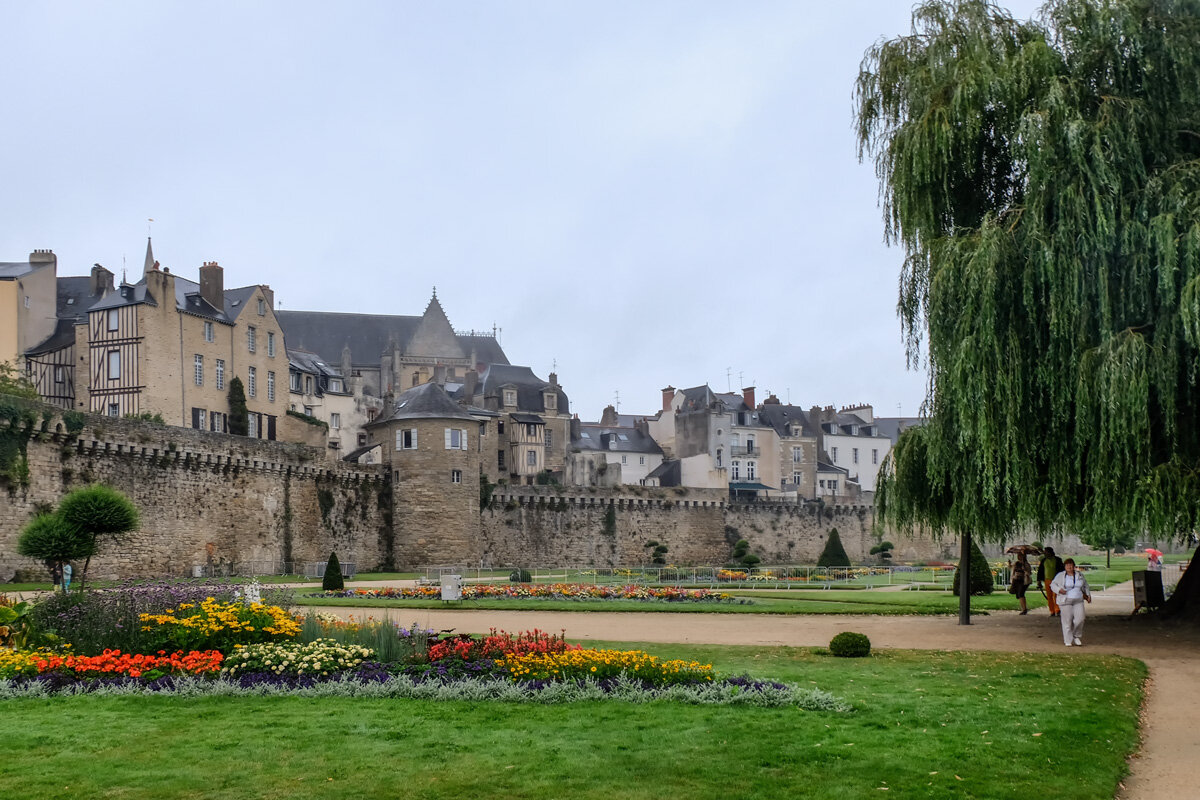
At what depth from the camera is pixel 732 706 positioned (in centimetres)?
1157

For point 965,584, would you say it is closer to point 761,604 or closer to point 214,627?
point 761,604

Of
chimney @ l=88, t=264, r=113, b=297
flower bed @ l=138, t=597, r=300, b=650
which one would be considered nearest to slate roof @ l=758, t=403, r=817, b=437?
chimney @ l=88, t=264, r=113, b=297

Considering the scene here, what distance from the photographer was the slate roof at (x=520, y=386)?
7500cm

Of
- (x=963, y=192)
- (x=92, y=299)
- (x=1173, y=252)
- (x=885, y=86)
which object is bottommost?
(x=1173, y=252)

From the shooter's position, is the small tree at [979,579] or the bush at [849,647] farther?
the small tree at [979,579]

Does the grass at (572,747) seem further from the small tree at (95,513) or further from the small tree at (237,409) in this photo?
the small tree at (237,409)

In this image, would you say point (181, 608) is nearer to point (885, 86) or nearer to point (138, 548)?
point (885, 86)

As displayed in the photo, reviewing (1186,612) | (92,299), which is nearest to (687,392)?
(92,299)

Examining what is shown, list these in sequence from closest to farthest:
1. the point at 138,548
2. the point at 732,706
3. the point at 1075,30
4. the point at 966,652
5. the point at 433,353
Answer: the point at 732,706
the point at 966,652
the point at 1075,30
the point at 138,548
the point at 433,353

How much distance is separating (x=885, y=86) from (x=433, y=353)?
63736mm

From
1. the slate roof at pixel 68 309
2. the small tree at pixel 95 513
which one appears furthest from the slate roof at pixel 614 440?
the small tree at pixel 95 513

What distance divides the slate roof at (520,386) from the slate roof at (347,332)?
6323 millimetres

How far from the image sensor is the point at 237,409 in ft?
173

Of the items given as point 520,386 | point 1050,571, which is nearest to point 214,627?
point 1050,571
